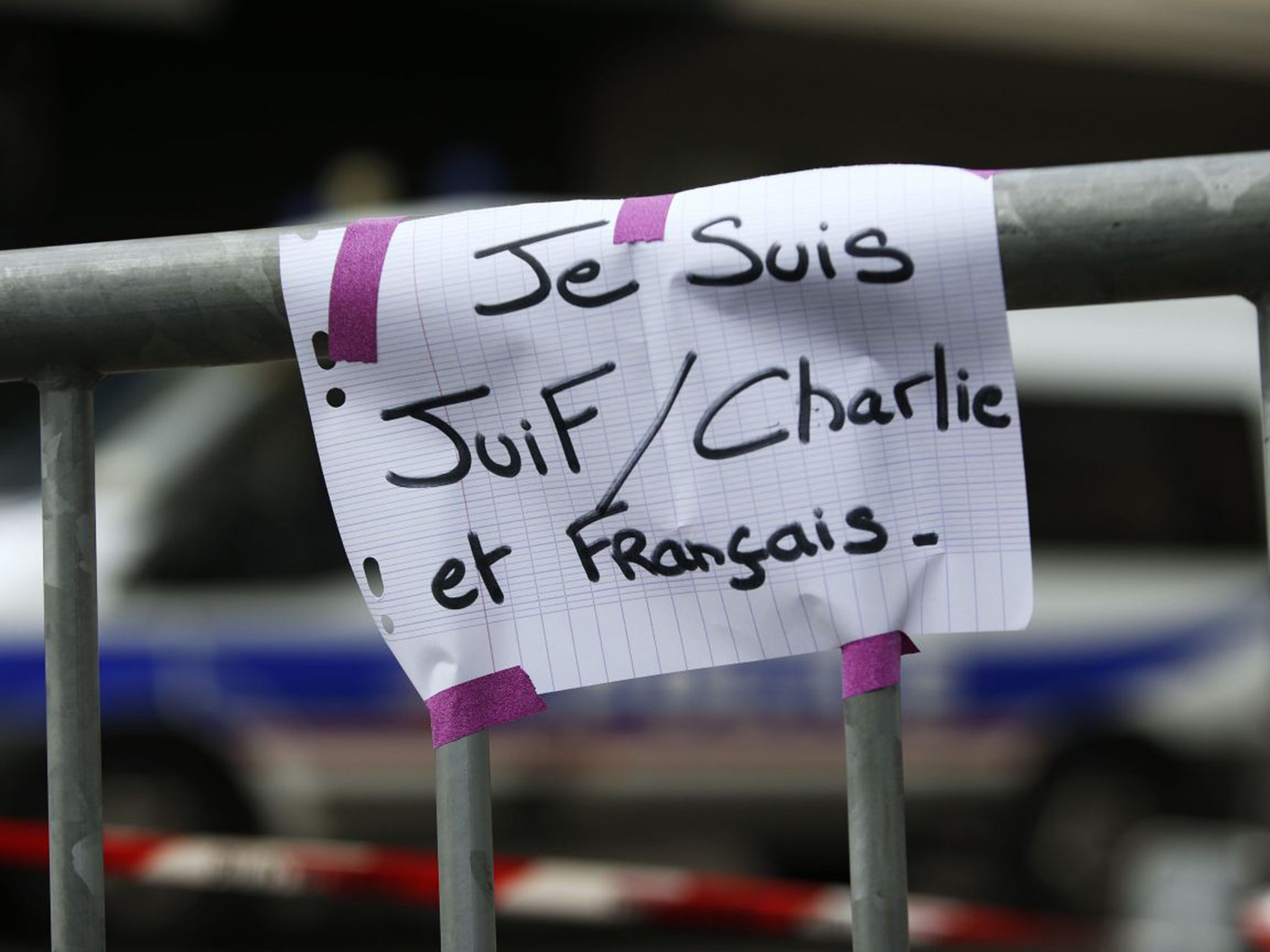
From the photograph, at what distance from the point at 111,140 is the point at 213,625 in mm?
6048

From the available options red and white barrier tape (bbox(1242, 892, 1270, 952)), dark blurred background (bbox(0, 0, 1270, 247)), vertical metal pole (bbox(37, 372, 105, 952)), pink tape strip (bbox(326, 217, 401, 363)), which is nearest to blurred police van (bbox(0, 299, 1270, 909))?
red and white barrier tape (bbox(1242, 892, 1270, 952))

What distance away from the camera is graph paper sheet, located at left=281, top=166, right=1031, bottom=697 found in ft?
3.35

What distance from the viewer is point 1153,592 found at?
235 inches

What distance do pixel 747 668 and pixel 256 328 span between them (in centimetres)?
457

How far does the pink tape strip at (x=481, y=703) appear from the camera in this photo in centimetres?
106

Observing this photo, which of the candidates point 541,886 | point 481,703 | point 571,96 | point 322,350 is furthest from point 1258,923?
point 571,96

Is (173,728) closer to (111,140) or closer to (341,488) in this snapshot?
(341,488)

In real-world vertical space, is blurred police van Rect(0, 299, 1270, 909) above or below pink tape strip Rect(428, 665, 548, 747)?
above

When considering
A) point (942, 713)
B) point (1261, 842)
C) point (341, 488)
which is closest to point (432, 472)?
point (341, 488)

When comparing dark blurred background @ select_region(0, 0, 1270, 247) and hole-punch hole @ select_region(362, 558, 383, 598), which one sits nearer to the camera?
hole-punch hole @ select_region(362, 558, 383, 598)

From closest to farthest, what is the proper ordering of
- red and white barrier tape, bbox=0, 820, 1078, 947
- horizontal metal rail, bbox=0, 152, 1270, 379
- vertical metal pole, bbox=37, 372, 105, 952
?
horizontal metal rail, bbox=0, 152, 1270, 379, vertical metal pole, bbox=37, 372, 105, 952, red and white barrier tape, bbox=0, 820, 1078, 947

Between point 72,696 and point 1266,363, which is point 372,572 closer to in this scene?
point 72,696

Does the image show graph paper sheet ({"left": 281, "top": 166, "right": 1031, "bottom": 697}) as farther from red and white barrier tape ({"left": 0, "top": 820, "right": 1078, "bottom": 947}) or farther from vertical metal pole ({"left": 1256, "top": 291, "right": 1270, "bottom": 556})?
red and white barrier tape ({"left": 0, "top": 820, "right": 1078, "bottom": 947})

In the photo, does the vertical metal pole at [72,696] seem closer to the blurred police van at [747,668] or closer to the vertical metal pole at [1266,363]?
the vertical metal pole at [1266,363]
